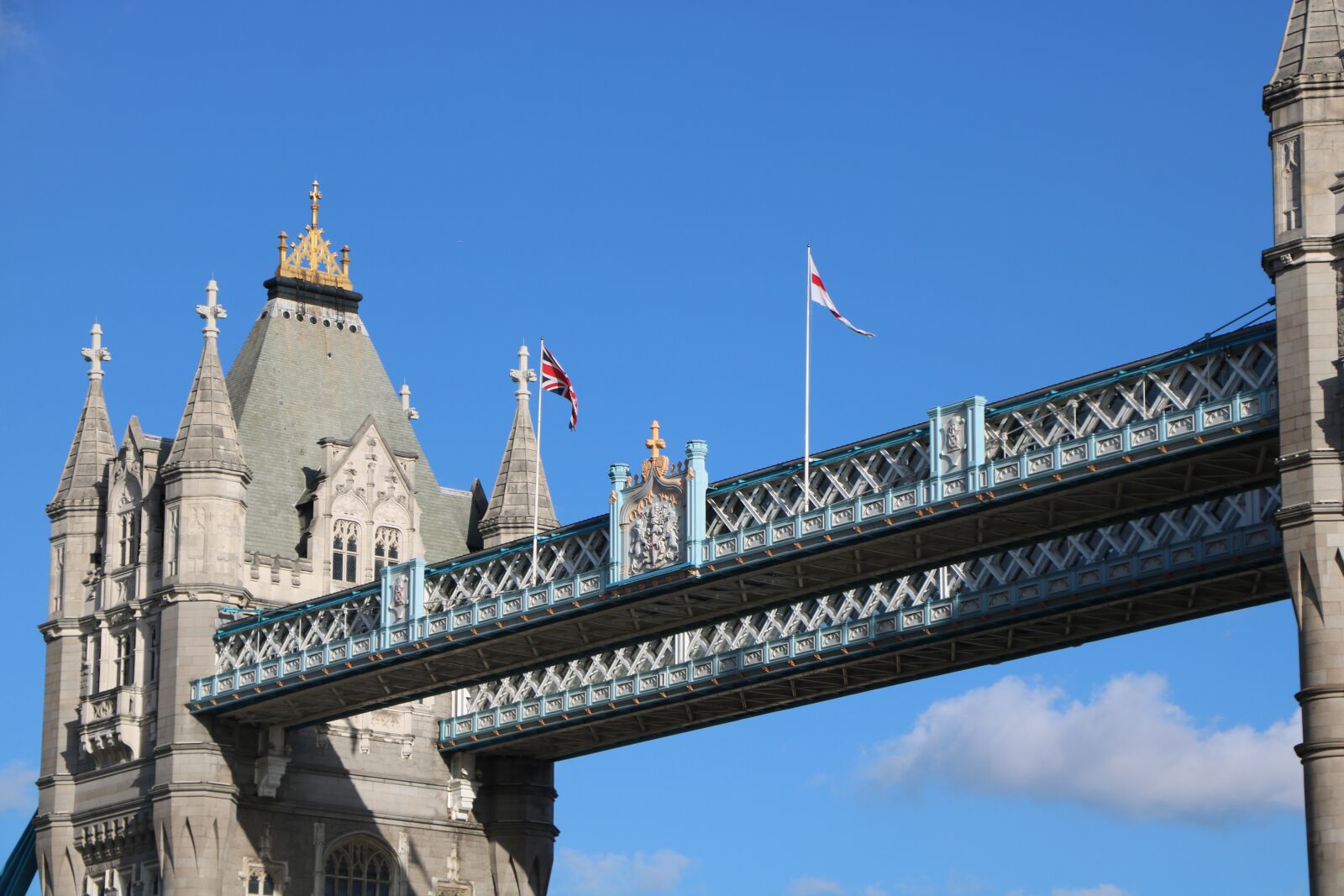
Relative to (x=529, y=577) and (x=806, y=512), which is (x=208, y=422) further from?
(x=806, y=512)

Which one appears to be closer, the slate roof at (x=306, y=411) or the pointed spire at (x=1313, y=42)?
the pointed spire at (x=1313, y=42)

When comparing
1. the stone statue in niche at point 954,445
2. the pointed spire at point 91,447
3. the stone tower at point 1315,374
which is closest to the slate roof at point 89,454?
the pointed spire at point 91,447

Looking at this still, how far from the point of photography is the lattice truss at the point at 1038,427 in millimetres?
55625

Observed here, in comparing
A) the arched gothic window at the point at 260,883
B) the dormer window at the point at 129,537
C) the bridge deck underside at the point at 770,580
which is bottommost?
the arched gothic window at the point at 260,883

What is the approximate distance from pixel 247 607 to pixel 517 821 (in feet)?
38.8

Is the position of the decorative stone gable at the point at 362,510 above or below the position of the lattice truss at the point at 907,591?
above

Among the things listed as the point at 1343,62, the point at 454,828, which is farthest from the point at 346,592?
the point at 1343,62

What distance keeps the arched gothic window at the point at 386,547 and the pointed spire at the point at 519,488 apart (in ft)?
9.99

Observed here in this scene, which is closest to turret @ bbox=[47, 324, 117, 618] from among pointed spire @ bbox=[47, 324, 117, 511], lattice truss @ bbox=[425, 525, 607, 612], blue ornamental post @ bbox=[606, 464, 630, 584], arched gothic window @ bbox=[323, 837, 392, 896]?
pointed spire @ bbox=[47, 324, 117, 511]

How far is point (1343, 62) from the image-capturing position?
54.4 meters

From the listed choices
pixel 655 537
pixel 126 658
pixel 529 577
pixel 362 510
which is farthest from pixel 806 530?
pixel 126 658

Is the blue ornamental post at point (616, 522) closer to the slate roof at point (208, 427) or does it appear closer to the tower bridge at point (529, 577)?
the tower bridge at point (529, 577)

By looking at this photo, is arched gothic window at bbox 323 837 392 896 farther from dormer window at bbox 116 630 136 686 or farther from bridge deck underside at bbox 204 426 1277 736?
dormer window at bbox 116 630 136 686

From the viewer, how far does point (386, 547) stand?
8888cm
